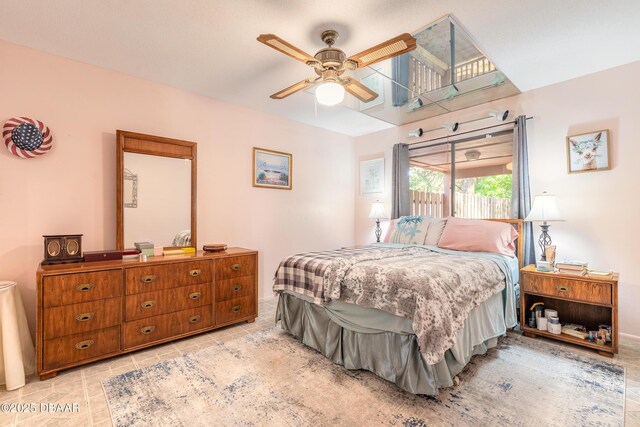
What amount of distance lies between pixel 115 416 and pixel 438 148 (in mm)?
4304

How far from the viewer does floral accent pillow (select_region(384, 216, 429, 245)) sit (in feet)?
11.6

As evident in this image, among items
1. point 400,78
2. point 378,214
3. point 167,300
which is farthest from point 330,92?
point 378,214

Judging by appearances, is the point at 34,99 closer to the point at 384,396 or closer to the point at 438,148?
the point at 384,396

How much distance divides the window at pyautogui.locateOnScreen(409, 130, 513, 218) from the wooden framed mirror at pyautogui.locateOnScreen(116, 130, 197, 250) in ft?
10.0

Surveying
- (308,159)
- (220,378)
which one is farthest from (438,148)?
(220,378)

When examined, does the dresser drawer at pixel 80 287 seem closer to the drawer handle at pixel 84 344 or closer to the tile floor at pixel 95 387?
the drawer handle at pixel 84 344

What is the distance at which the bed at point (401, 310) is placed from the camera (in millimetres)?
1800

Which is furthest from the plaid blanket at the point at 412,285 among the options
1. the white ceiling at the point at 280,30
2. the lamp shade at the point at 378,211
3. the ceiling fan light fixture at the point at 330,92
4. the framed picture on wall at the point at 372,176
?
the framed picture on wall at the point at 372,176

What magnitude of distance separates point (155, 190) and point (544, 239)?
3974mm

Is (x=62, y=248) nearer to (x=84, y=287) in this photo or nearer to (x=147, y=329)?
(x=84, y=287)

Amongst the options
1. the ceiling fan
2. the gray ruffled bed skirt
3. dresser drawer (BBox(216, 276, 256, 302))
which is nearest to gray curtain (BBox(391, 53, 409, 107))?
the ceiling fan

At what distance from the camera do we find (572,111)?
3025mm

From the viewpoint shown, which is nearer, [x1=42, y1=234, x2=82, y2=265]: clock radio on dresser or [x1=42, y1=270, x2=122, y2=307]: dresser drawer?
[x1=42, y1=270, x2=122, y2=307]: dresser drawer

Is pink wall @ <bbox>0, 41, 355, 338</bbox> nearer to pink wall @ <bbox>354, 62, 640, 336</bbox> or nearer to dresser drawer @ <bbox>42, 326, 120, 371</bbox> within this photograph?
dresser drawer @ <bbox>42, 326, 120, 371</bbox>
